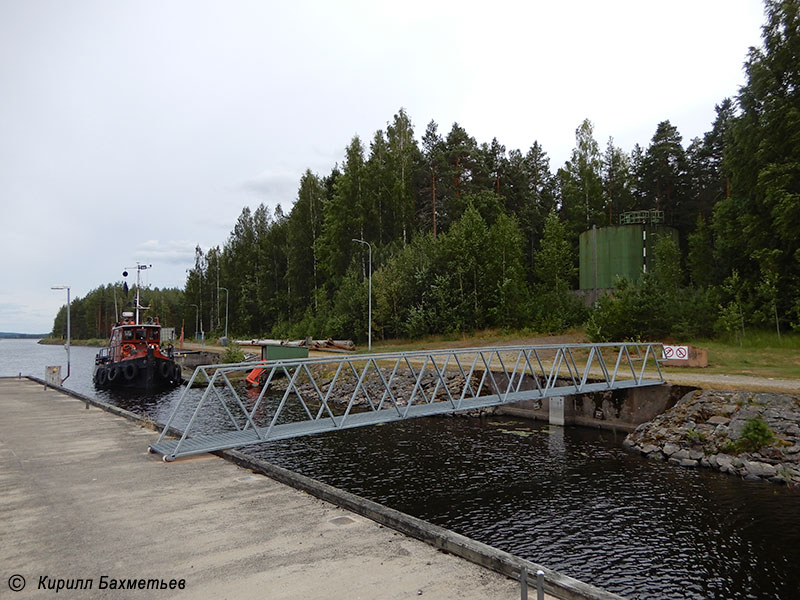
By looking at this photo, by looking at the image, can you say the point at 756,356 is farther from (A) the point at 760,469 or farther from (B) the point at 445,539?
(B) the point at 445,539

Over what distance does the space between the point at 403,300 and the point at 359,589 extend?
1613 inches

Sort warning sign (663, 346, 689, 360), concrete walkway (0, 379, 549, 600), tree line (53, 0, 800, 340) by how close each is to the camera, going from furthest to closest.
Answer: tree line (53, 0, 800, 340) < warning sign (663, 346, 689, 360) < concrete walkway (0, 379, 549, 600)

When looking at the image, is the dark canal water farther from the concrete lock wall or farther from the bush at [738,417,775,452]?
the bush at [738,417,775,452]

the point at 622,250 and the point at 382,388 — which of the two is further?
the point at 622,250

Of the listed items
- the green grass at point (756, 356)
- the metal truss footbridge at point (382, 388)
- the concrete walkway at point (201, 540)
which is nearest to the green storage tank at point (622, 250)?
the green grass at point (756, 356)

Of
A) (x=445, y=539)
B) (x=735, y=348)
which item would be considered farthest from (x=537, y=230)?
(x=445, y=539)

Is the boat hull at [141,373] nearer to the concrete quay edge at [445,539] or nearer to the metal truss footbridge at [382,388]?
the metal truss footbridge at [382,388]

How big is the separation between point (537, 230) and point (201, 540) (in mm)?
60248

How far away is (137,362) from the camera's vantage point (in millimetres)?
35219

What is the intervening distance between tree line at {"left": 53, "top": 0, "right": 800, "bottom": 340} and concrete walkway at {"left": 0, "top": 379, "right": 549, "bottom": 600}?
28.0 meters

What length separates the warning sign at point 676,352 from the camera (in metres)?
24.0

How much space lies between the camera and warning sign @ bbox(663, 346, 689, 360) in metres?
24.0

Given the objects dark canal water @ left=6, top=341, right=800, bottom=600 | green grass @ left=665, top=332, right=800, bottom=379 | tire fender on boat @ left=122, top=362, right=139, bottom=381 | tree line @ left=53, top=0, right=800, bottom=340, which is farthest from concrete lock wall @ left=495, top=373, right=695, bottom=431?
tire fender on boat @ left=122, top=362, right=139, bottom=381

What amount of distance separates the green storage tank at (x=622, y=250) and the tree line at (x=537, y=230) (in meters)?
3.21
